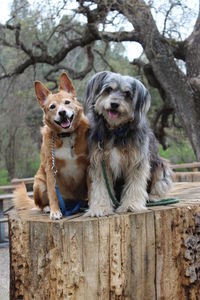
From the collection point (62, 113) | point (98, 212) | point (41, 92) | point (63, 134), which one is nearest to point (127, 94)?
point (62, 113)

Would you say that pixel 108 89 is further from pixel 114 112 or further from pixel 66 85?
pixel 66 85

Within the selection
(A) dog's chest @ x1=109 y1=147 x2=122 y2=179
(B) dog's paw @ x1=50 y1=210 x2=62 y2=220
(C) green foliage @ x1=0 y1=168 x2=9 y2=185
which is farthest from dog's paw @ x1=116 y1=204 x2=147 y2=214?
(C) green foliage @ x1=0 y1=168 x2=9 y2=185

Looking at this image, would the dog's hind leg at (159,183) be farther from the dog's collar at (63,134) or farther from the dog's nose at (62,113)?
the dog's nose at (62,113)

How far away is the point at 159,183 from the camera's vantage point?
14.5 feet

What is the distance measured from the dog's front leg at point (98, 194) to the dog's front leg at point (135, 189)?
152 millimetres

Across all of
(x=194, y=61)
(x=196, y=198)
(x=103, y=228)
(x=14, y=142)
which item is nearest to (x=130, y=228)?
(x=103, y=228)

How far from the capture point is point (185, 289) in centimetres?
406

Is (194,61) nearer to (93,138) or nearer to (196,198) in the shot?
(196,198)

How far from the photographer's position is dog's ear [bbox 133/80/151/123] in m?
3.74

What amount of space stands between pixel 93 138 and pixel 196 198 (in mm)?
1412

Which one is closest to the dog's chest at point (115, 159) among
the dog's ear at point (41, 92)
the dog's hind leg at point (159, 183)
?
the dog's hind leg at point (159, 183)

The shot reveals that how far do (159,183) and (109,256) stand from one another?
3.44 feet

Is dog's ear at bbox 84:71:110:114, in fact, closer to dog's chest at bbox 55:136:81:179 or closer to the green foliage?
dog's chest at bbox 55:136:81:179

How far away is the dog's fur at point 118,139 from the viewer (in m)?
3.71
